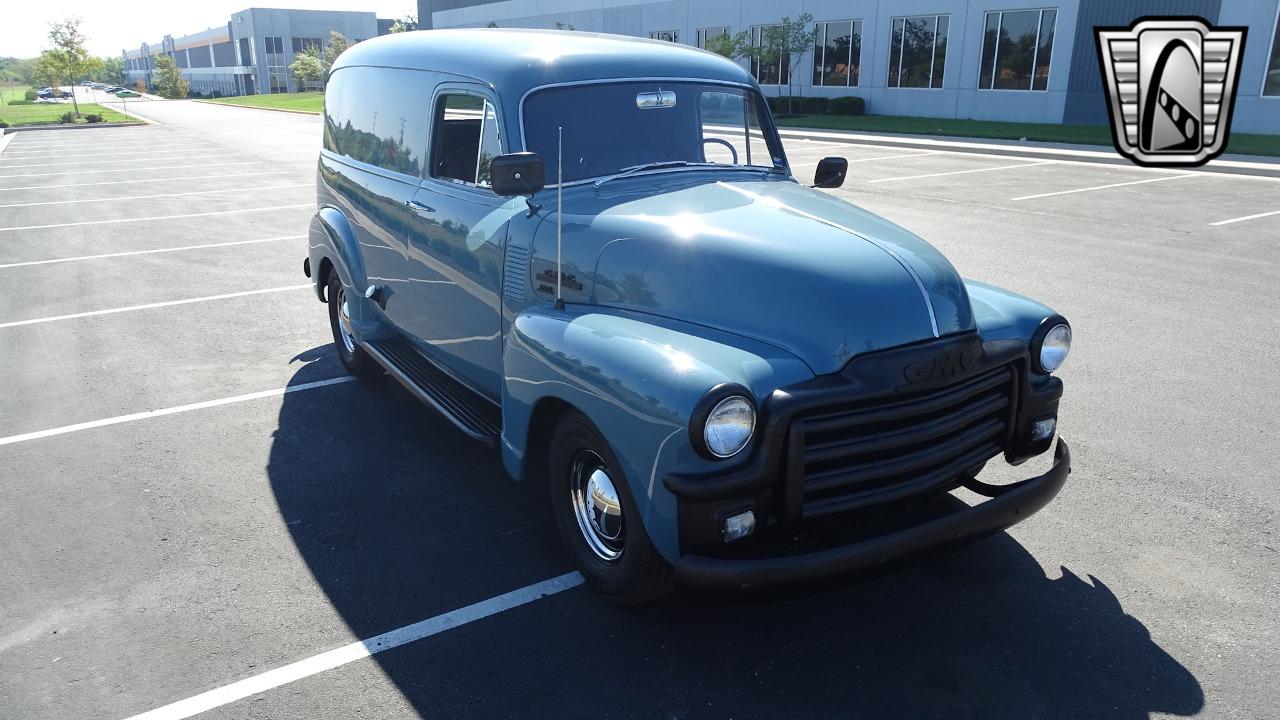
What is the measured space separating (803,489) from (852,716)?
797mm

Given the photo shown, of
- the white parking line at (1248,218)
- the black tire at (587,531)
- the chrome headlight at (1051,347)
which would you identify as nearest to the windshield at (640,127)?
the black tire at (587,531)

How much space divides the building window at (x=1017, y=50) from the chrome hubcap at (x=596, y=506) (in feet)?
98.9

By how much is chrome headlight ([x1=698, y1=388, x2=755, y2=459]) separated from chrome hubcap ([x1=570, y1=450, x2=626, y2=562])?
62cm

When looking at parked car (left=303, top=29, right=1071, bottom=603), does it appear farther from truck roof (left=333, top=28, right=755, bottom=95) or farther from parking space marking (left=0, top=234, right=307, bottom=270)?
parking space marking (left=0, top=234, right=307, bottom=270)

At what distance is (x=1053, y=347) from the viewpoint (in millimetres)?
3846

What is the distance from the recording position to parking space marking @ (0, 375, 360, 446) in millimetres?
5648

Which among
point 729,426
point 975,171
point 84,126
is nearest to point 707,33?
point 975,171

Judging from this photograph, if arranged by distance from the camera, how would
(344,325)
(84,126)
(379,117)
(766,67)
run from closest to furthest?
1. (379,117)
2. (344,325)
3. (84,126)
4. (766,67)

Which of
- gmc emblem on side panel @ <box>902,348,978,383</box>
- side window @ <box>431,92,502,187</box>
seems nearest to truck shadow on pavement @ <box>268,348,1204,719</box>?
gmc emblem on side panel @ <box>902,348,978,383</box>

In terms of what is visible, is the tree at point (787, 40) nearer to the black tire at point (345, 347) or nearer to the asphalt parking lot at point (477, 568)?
the asphalt parking lot at point (477, 568)

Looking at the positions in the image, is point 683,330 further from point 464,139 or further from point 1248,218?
point 1248,218

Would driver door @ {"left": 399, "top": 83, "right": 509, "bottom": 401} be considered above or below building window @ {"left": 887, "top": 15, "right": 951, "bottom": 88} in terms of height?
below

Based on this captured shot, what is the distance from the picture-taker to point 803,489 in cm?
309

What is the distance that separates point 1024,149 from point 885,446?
66.8 feet
